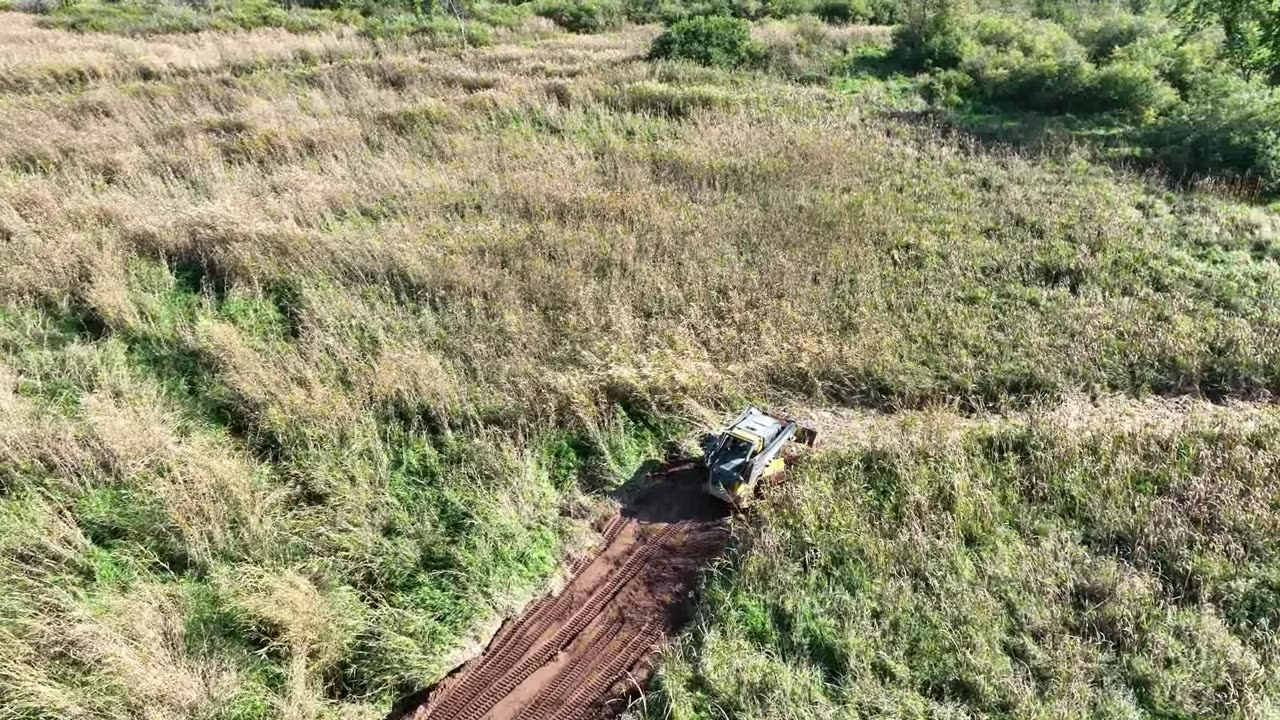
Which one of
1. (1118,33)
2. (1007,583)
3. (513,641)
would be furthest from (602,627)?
(1118,33)

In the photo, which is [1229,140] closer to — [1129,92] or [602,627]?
[1129,92]

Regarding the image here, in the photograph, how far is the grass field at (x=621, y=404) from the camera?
592cm

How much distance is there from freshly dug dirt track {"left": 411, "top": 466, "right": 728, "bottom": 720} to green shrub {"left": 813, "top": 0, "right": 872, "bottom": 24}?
76.1 feet

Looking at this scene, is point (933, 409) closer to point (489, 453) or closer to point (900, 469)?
point (900, 469)

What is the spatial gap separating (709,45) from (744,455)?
16.3 m

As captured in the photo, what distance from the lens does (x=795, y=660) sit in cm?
600

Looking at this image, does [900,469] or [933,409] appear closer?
[900,469]

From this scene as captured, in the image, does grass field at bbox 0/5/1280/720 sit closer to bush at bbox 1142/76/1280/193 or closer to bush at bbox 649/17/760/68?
bush at bbox 1142/76/1280/193

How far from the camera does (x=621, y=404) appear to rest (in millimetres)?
8859

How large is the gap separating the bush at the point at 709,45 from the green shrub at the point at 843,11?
6.44 m

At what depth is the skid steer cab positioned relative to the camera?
7.50 m

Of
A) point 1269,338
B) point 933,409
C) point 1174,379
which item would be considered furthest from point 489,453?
point 1269,338

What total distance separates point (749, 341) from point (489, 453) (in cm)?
397

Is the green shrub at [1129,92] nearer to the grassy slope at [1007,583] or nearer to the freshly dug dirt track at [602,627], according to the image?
the grassy slope at [1007,583]
